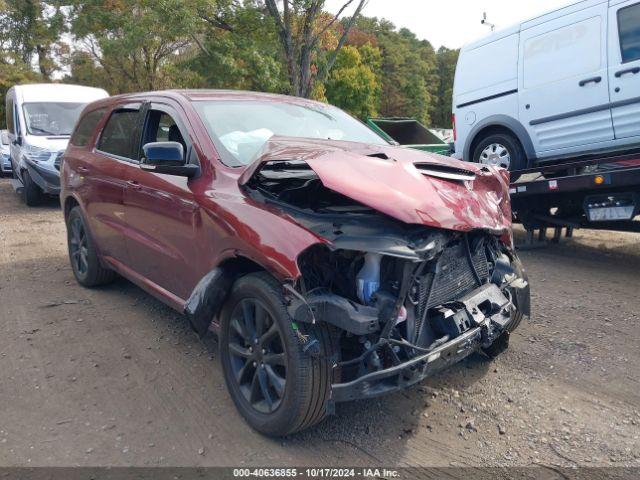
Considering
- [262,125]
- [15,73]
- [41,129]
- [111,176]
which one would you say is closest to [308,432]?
[262,125]

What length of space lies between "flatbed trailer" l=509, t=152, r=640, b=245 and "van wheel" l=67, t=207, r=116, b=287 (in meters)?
4.68

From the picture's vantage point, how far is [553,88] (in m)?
6.63

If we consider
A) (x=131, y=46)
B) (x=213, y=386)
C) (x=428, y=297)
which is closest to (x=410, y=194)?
(x=428, y=297)

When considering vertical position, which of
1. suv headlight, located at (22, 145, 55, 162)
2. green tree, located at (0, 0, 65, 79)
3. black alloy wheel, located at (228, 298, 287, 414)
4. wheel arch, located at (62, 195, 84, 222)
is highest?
green tree, located at (0, 0, 65, 79)

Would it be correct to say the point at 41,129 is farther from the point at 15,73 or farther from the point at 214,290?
the point at 15,73

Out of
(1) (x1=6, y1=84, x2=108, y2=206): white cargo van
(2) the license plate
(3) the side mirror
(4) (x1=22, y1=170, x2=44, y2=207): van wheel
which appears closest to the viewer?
(3) the side mirror

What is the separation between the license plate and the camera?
5.54 m

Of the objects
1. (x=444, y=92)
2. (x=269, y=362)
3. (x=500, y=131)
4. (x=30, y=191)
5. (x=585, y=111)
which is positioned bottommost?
(x=269, y=362)

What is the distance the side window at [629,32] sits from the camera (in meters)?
5.68

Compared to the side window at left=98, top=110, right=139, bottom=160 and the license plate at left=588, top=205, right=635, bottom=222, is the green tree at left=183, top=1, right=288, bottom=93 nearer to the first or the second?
the side window at left=98, top=110, right=139, bottom=160

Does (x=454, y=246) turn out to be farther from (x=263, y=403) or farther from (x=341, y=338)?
(x=263, y=403)

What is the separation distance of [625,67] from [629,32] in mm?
356

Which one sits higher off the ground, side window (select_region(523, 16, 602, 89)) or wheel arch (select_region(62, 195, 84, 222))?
side window (select_region(523, 16, 602, 89))

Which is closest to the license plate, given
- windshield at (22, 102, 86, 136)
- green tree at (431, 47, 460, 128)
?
windshield at (22, 102, 86, 136)
